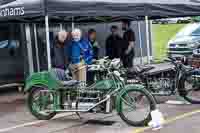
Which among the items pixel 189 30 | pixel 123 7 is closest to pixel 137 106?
→ pixel 123 7

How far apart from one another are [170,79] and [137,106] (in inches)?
89.7

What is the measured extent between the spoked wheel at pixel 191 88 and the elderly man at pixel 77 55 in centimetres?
218

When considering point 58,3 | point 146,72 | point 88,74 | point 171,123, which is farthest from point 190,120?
point 58,3

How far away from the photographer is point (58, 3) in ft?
32.7

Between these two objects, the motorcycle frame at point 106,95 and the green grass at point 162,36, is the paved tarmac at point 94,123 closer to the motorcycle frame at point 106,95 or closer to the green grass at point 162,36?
the motorcycle frame at point 106,95

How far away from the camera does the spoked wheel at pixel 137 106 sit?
8.25 m

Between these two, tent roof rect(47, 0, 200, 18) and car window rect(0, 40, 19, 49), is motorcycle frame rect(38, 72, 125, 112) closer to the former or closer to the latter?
tent roof rect(47, 0, 200, 18)

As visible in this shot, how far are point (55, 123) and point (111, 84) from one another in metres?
1.33

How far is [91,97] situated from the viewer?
28.9 ft

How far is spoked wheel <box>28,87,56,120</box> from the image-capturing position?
916cm

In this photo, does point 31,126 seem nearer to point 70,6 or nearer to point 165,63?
point 70,6

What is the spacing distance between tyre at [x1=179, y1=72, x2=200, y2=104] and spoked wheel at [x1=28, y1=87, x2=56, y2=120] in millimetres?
2887

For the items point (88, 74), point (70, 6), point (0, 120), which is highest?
point (70, 6)

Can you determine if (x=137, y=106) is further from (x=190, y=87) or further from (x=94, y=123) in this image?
(x=190, y=87)
